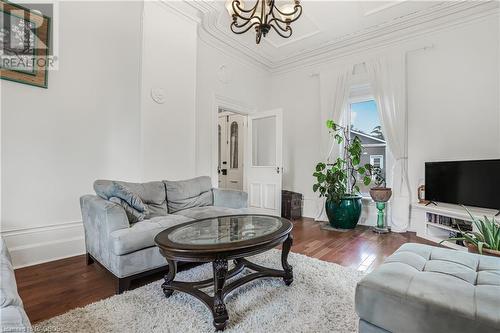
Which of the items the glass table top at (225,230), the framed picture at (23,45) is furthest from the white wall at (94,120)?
the glass table top at (225,230)

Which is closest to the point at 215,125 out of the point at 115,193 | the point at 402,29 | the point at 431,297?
the point at 115,193

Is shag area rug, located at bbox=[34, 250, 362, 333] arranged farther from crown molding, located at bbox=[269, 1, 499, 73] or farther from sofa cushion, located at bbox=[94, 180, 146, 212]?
crown molding, located at bbox=[269, 1, 499, 73]

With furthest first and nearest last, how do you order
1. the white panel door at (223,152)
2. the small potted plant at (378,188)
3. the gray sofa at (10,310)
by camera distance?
the white panel door at (223,152) < the small potted plant at (378,188) < the gray sofa at (10,310)

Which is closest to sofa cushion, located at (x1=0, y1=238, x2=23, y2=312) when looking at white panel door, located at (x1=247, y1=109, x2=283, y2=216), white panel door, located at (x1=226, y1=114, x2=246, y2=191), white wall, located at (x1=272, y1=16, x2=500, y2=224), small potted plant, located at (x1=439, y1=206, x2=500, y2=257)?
small potted plant, located at (x1=439, y1=206, x2=500, y2=257)

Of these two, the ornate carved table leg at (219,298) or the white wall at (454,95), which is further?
the white wall at (454,95)

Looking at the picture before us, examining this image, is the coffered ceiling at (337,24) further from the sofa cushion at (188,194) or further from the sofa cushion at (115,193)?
the sofa cushion at (115,193)

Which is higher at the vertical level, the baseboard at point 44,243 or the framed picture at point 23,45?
the framed picture at point 23,45

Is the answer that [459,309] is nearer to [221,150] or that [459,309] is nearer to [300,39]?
[300,39]

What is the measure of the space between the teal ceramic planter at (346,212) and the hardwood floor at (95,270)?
0.18m

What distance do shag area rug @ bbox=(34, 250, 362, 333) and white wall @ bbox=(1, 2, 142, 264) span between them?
4.79ft

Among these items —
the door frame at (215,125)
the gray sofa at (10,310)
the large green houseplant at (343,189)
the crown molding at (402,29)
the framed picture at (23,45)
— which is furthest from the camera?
the door frame at (215,125)

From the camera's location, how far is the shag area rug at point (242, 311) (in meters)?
1.49

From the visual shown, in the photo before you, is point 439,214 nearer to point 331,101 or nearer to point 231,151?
point 331,101

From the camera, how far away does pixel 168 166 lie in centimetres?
351
